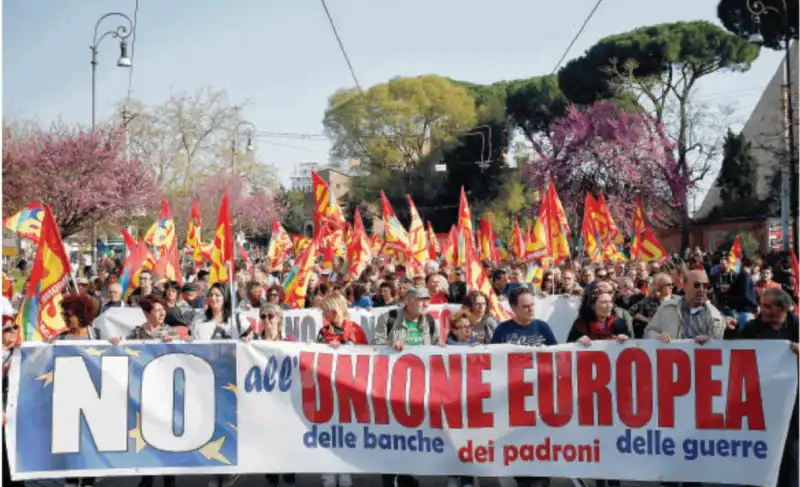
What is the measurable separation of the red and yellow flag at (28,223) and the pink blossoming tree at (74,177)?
16219mm

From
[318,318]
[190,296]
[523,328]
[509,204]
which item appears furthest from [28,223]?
[509,204]

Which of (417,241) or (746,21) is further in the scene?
(746,21)

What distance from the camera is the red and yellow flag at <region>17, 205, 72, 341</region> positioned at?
7.39m

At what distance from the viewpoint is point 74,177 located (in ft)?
93.8

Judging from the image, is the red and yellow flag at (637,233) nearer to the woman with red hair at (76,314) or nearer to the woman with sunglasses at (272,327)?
the woman with sunglasses at (272,327)

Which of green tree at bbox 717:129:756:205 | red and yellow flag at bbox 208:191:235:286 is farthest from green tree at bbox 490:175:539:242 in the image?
red and yellow flag at bbox 208:191:235:286

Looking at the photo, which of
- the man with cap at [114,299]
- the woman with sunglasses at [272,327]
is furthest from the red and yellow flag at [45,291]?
the man with cap at [114,299]

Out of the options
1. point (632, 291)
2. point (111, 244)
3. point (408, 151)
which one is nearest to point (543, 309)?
point (632, 291)

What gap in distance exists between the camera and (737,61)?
152 feet

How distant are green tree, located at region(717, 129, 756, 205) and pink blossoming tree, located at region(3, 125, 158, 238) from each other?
26285 mm

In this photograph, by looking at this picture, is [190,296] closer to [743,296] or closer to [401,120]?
[743,296]

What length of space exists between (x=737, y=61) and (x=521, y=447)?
44.1m

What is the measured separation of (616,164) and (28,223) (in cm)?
3862

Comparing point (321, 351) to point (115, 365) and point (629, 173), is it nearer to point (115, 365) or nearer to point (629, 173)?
point (115, 365)
